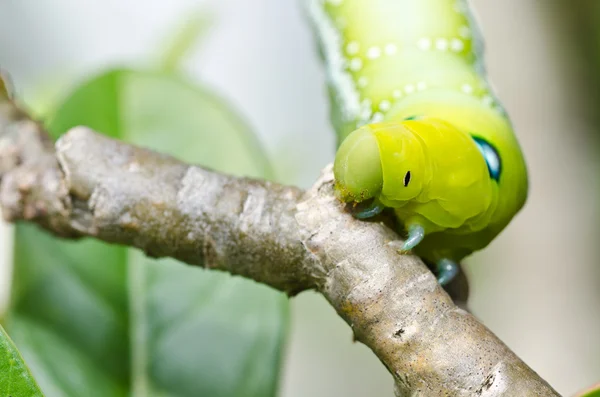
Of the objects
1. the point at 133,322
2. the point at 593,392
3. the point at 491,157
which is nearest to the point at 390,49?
the point at 491,157

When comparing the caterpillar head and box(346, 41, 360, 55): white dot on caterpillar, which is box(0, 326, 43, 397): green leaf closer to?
the caterpillar head

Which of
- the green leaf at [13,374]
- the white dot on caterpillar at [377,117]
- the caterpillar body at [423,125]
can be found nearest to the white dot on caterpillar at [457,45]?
the caterpillar body at [423,125]

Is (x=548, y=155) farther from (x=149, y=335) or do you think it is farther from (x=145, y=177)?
(x=145, y=177)

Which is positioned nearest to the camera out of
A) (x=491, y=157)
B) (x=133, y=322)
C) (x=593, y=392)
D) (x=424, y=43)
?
Answer: (x=593, y=392)

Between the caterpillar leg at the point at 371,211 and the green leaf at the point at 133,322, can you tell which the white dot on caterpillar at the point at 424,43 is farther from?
the green leaf at the point at 133,322

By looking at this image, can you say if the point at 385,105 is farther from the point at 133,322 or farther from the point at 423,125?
the point at 133,322

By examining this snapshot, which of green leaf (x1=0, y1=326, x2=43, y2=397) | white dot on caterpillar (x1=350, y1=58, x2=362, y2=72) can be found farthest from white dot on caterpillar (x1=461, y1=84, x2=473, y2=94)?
green leaf (x1=0, y1=326, x2=43, y2=397)

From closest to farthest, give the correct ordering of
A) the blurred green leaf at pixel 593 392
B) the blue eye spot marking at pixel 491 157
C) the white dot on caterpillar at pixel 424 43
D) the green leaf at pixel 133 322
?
the blurred green leaf at pixel 593 392 → the blue eye spot marking at pixel 491 157 → the white dot on caterpillar at pixel 424 43 → the green leaf at pixel 133 322
